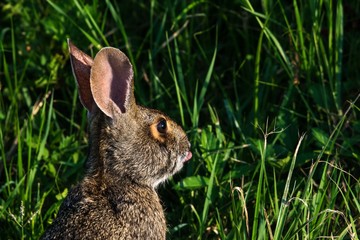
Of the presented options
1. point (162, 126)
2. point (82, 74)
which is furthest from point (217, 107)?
point (82, 74)

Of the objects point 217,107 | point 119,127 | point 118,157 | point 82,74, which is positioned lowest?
point 217,107

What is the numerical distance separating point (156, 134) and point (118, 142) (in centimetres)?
24

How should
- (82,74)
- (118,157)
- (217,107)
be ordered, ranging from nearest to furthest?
(118,157), (82,74), (217,107)

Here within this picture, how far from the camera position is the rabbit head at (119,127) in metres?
4.84

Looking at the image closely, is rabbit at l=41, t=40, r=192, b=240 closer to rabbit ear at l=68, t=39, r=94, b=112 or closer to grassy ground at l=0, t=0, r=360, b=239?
rabbit ear at l=68, t=39, r=94, b=112


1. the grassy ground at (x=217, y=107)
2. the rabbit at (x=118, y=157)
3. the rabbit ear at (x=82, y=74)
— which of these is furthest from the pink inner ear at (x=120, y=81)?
the grassy ground at (x=217, y=107)

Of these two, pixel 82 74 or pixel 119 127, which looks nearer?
pixel 119 127

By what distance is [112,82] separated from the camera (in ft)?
16.0

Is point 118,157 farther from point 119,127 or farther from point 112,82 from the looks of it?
point 112,82

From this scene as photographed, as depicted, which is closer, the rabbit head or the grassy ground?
the rabbit head

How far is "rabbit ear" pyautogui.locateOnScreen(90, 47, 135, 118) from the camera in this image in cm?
478

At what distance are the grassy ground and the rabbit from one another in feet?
1.06

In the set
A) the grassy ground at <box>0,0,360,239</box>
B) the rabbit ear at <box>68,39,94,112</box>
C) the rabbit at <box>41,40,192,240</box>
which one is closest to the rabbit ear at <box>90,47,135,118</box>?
the rabbit at <box>41,40,192,240</box>

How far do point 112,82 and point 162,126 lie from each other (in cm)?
38
